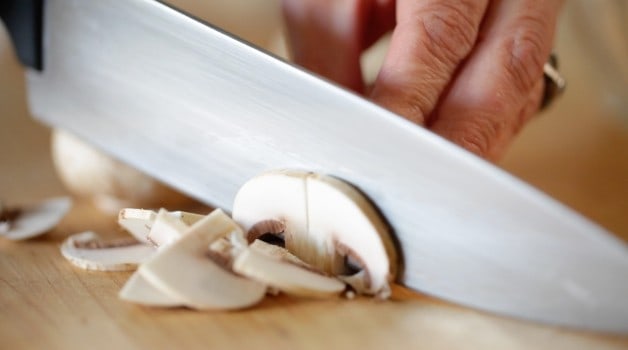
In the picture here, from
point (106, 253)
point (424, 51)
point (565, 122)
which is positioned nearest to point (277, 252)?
point (106, 253)

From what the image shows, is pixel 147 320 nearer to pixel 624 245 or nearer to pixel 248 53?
pixel 248 53

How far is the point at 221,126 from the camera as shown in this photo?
140cm

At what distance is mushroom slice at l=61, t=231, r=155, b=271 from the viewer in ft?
4.39

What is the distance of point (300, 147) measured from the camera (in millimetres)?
1289

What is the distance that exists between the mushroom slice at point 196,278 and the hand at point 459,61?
413 mm

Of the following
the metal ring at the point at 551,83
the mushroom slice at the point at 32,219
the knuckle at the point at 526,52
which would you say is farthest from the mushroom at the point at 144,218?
the metal ring at the point at 551,83

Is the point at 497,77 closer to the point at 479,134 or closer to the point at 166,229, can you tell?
the point at 479,134

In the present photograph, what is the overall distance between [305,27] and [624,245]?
35.2 inches

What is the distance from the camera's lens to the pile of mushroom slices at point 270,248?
113cm

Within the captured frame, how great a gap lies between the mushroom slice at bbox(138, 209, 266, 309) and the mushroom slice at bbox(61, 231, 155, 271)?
0.19 meters

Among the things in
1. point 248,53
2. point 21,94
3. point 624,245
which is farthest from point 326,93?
point 21,94

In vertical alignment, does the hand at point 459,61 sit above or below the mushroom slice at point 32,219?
above

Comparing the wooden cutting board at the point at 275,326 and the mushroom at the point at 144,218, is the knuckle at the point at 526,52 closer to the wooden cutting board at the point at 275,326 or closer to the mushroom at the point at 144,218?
the wooden cutting board at the point at 275,326

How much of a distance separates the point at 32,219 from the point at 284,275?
2.20 feet
